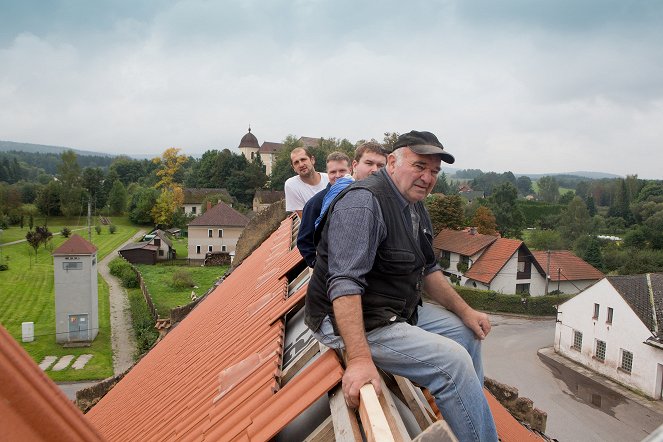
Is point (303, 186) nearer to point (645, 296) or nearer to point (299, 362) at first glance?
point (299, 362)

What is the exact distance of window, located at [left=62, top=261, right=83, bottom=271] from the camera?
71.6ft

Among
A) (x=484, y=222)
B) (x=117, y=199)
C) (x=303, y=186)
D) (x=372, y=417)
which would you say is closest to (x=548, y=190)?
(x=484, y=222)

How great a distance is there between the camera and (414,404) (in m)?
2.47

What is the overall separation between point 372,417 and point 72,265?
23.4 metres

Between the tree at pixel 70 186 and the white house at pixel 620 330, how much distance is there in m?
58.7

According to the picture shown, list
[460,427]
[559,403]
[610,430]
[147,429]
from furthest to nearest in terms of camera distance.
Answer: [559,403] → [610,430] → [147,429] → [460,427]

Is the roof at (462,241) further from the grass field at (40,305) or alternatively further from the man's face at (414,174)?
the man's face at (414,174)

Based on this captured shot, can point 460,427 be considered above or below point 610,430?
above

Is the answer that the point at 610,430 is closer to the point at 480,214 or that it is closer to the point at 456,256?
the point at 456,256

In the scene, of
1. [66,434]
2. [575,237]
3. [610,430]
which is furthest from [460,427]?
[575,237]

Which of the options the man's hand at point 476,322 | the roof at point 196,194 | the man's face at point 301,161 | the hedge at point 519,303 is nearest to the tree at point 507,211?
the hedge at point 519,303

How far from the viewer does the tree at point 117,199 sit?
219 ft

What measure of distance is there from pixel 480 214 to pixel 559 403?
104ft

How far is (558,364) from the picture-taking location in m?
23.2
